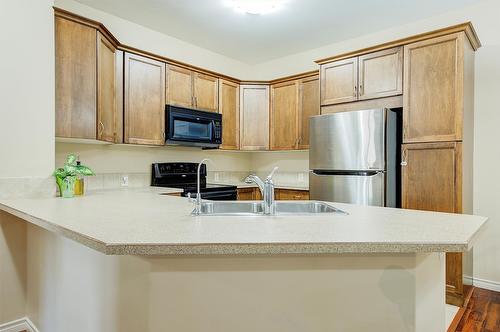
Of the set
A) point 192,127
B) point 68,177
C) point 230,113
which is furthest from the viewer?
point 230,113

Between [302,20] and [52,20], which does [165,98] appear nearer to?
[52,20]

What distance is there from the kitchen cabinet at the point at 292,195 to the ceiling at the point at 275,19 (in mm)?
1834

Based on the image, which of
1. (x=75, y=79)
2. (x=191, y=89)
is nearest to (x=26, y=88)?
(x=75, y=79)

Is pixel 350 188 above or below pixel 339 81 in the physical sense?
below

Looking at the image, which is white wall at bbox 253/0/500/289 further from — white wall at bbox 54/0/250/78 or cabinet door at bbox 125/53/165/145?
cabinet door at bbox 125/53/165/145

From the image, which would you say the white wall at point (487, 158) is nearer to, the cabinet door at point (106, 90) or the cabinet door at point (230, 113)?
the cabinet door at point (230, 113)

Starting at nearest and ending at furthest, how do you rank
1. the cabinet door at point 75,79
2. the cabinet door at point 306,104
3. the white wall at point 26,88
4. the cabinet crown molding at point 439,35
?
the white wall at point 26,88 → the cabinet door at point 75,79 → the cabinet crown molding at point 439,35 → the cabinet door at point 306,104

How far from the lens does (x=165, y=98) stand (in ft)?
11.3

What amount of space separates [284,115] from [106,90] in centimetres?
217

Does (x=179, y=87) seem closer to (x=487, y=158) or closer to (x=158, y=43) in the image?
(x=158, y=43)

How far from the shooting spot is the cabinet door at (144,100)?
3.14 meters

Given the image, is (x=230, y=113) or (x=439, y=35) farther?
(x=230, y=113)

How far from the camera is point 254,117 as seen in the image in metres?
4.31

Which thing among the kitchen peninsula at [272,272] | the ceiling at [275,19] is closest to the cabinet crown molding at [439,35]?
the ceiling at [275,19]
